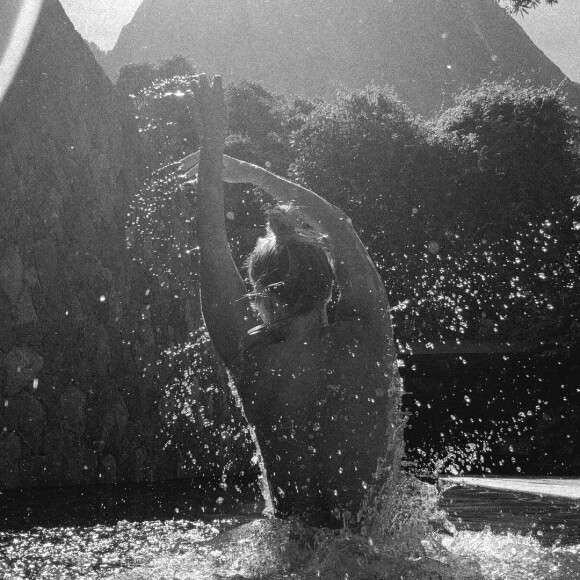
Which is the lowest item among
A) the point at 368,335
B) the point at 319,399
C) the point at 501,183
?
the point at 319,399

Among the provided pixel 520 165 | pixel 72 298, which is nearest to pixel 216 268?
pixel 72 298

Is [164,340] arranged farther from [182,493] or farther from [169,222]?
[182,493]

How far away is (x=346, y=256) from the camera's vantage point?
96.3 inches

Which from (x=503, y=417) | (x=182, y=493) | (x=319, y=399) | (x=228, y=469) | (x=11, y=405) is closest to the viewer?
(x=319, y=399)

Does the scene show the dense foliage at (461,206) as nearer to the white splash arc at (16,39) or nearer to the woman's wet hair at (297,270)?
the white splash arc at (16,39)

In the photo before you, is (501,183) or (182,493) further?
(501,183)

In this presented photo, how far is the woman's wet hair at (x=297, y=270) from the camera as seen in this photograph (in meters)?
2.34

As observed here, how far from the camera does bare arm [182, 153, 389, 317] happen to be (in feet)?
7.84

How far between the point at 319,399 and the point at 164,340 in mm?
7785

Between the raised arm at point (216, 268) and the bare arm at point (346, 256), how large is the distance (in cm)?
33

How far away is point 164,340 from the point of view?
988cm

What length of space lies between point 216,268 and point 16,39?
896cm

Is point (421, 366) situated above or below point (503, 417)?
above

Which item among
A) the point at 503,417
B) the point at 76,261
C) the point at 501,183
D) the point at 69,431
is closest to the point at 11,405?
the point at 69,431
